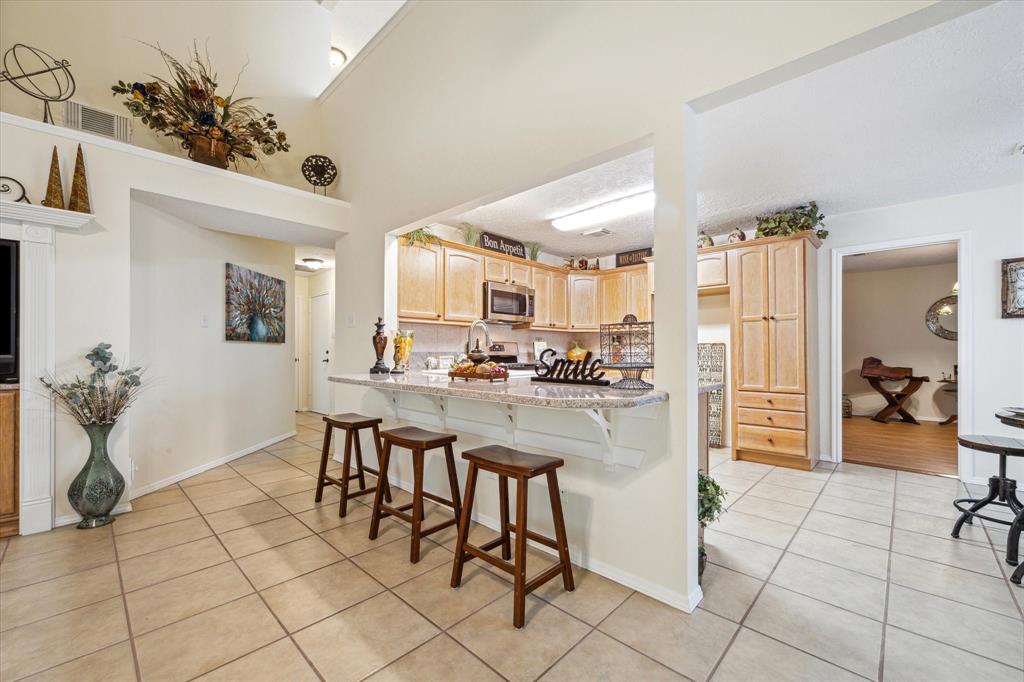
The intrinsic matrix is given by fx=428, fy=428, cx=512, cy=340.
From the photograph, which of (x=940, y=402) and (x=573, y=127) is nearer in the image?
(x=573, y=127)

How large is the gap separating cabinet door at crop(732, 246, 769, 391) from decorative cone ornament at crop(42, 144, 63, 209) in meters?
5.51

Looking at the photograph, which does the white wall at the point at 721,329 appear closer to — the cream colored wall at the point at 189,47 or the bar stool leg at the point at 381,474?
the bar stool leg at the point at 381,474

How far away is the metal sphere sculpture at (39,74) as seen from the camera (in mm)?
2908

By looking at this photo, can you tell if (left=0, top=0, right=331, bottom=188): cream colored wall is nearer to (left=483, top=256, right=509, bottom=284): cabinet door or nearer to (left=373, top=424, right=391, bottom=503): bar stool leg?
(left=483, top=256, right=509, bottom=284): cabinet door

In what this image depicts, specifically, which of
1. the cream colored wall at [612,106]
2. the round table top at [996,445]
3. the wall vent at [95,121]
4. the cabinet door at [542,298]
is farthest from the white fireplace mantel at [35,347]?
the round table top at [996,445]

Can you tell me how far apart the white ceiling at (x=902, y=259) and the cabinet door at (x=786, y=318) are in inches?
88.9

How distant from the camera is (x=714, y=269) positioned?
4.70m

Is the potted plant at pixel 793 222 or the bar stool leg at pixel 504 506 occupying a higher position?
the potted plant at pixel 793 222

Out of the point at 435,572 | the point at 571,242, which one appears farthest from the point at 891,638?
the point at 571,242

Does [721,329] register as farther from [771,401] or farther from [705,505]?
[705,505]

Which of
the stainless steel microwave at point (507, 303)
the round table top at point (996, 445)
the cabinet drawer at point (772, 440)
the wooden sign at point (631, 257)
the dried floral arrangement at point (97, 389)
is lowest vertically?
the cabinet drawer at point (772, 440)

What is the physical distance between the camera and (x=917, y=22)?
4.50 feet

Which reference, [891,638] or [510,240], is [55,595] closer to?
[891,638]

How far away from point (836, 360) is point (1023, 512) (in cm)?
229
